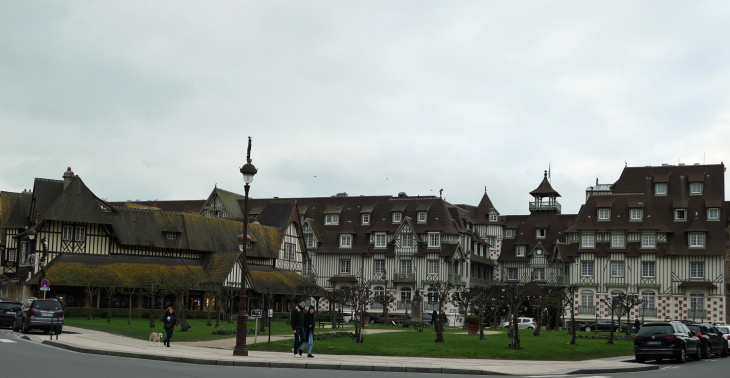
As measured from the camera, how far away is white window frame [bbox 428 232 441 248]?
68312mm

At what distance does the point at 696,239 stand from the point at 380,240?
28.2 m

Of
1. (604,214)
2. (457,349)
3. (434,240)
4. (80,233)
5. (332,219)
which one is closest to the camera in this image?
(457,349)

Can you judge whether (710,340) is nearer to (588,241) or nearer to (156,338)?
(156,338)

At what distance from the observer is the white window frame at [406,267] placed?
69.0 m

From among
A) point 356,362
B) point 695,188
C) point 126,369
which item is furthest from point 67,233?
point 695,188

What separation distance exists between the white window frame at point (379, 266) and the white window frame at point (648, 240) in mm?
23588

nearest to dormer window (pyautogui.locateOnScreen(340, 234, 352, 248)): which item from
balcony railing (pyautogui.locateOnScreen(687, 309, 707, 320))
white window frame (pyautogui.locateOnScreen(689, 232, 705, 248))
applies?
white window frame (pyautogui.locateOnScreen(689, 232, 705, 248))

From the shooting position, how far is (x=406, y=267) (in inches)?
2724

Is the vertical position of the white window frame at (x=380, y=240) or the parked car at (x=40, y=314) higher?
the white window frame at (x=380, y=240)

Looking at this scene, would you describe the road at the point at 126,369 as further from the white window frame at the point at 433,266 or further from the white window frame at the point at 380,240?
the white window frame at the point at 380,240

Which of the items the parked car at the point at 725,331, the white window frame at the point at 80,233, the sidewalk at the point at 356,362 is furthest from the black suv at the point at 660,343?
the white window frame at the point at 80,233

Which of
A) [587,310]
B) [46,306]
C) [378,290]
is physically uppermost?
[46,306]

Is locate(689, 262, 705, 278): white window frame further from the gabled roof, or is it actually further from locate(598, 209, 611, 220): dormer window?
the gabled roof

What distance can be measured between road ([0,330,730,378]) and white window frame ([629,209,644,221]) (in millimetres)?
41350
